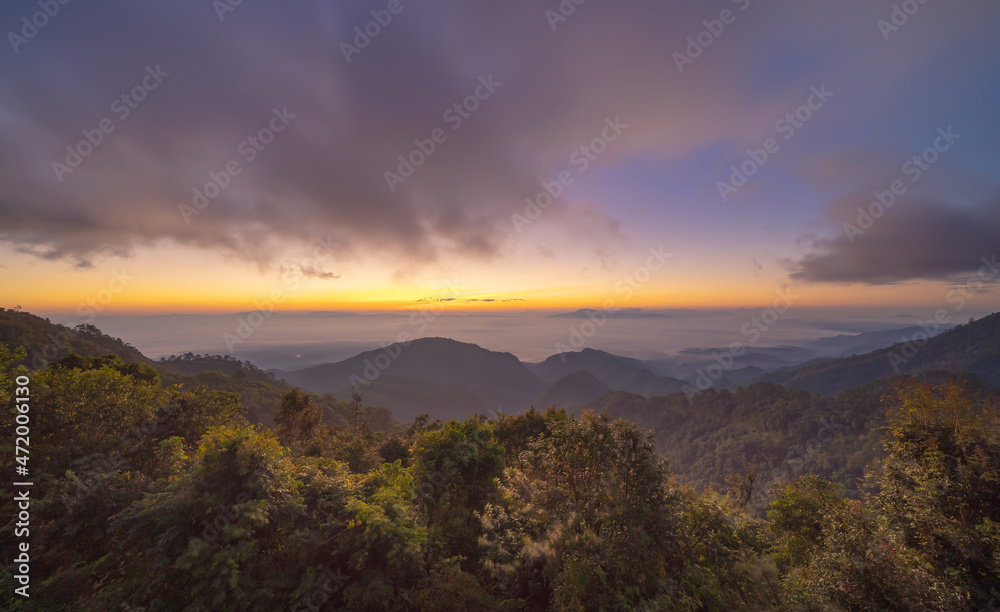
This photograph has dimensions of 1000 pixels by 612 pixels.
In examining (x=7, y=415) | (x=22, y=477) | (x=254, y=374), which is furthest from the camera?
(x=254, y=374)

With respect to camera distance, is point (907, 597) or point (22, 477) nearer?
point (907, 597)

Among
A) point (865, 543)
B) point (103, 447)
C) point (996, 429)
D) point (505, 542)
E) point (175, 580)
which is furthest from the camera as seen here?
point (103, 447)

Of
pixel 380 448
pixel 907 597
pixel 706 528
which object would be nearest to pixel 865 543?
pixel 907 597

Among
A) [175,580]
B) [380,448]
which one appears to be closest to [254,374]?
[380,448]

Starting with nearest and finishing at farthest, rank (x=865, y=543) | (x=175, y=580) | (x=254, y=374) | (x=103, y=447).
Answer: (x=175, y=580), (x=865, y=543), (x=103, y=447), (x=254, y=374)

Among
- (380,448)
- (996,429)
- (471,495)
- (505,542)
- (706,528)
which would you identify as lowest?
(380,448)

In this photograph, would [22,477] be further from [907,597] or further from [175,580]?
[907,597]

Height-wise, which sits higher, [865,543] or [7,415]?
[7,415]

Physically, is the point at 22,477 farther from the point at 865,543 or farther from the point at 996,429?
the point at 996,429

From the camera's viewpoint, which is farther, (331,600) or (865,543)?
(865,543)
